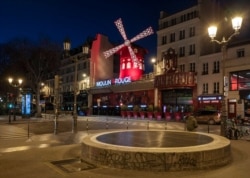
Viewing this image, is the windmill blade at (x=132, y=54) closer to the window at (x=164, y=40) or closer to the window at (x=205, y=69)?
the window at (x=164, y=40)

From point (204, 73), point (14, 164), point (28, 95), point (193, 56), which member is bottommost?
point (14, 164)

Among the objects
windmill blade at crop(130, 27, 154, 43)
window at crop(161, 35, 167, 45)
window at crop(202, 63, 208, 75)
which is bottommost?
window at crop(202, 63, 208, 75)

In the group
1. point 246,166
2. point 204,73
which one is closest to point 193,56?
point 204,73

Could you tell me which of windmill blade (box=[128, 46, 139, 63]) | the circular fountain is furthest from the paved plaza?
windmill blade (box=[128, 46, 139, 63])

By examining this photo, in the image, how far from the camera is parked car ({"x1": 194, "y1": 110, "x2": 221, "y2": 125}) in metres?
31.0

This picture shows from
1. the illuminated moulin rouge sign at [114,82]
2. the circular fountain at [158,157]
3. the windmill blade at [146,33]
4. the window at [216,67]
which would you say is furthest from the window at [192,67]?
the circular fountain at [158,157]

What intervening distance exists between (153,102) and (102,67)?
17812 millimetres

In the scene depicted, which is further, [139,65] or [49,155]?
[139,65]

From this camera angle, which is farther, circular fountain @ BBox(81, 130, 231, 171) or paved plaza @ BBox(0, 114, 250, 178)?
circular fountain @ BBox(81, 130, 231, 171)

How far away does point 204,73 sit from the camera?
3841 centimetres

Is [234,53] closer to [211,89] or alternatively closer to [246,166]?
[211,89]

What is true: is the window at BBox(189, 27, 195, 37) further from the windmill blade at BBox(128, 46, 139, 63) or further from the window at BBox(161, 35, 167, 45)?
the windmill blade at BBox(128, 46, 139, 63)

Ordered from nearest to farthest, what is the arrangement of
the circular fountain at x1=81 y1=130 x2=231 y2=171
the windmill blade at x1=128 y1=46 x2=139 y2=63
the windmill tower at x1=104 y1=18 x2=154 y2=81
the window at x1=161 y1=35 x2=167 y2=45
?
the circular fountain at x1=81 y1=130 x2=231 y2=171
the window at x1=161 y1=35 x2=167 y2=45
the windmill blade at x1=128 y1=46 x2=139 y2=63
the windmill tower at x1=104 y1=18 x2=154 y2=81

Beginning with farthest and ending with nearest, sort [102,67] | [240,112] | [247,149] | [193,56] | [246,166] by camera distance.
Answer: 1. [102,67]
2. [193,56]
3. [240,112]
4. [247,149]
5. [246,166]
